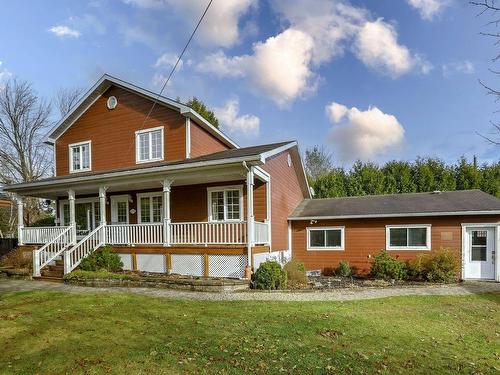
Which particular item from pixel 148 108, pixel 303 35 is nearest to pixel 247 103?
pixel 148 108

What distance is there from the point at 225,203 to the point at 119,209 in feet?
20.3

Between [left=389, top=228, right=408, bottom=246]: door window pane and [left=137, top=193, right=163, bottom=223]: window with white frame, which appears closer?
[left=389, top=228, right=408, bottom=246]: door window pane

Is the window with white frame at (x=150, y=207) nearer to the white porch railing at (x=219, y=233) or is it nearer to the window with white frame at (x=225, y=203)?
the window with white frame at (x=225, y=203)

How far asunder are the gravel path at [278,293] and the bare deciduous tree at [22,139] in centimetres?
2229

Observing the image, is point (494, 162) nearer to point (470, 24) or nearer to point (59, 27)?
point (470, 24)

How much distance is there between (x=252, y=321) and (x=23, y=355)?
388 cm

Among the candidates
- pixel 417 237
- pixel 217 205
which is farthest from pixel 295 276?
pixel 417 237

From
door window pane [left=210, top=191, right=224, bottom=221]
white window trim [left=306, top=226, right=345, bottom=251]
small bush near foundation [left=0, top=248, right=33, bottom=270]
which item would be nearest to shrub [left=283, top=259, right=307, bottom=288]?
white window trim [left=306, top=226, right=345, bottom=251]

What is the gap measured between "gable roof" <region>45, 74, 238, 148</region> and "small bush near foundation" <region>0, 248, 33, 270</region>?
6.56 m

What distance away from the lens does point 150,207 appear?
16.6 meters

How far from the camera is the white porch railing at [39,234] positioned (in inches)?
612

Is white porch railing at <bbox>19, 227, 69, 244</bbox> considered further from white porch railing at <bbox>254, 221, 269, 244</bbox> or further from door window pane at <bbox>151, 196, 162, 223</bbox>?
white porch railing at <bbox>254, 221, 269, 244</bbox>

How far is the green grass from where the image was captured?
4.87m

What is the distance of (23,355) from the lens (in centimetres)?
510
